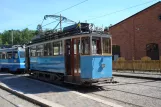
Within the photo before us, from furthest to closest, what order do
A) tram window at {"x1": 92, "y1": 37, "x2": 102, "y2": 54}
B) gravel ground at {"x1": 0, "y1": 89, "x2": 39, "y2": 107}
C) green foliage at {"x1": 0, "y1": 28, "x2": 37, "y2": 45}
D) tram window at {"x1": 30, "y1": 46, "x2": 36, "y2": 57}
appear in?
1. green foliage at {"x1": 0, "y1": 28, "x2": 37, "y2": 45}
2. tram window at {"x1": 30, "y1": 46, "x2": 36, "y2": 57}
3. tram window at {"x1": 92, "y1": 37, "x2": 102, "y2": 54}
4. gravel ground at {"x1": 0, "y1": 89, "x2": 39, "y2": 107}

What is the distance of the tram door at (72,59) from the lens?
13297mm

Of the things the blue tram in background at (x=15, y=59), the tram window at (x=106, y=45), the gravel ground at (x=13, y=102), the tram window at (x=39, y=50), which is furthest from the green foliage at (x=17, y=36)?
the gravel ground at (x=13, y=102)

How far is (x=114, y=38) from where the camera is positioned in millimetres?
35062

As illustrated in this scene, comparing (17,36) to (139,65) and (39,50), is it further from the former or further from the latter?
(39,50)

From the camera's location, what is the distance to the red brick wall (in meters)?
29.4

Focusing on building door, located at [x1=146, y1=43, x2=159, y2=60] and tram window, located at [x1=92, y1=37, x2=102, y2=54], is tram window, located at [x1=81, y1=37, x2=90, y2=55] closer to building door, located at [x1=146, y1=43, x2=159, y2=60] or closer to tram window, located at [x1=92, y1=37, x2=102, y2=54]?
tram window, located at [x1=92, y1=37, x2=102, y2=54]

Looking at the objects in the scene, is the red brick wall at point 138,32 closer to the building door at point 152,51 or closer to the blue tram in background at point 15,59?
the building door at point 152,51

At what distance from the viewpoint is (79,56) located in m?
13.1

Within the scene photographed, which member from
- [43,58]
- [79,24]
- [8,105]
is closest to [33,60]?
[43,58]

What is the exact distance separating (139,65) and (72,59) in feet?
36.5

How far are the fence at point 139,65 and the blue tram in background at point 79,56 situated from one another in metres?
9.43

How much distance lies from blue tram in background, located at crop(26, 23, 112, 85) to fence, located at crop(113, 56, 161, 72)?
9431 millimetres

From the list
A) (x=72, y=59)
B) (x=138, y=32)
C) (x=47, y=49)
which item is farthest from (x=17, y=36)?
(x=72, y=59)

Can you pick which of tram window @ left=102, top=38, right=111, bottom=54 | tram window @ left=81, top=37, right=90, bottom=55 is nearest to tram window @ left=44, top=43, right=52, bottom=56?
tram window @ left=81, top=37, right=90, bottom=55
